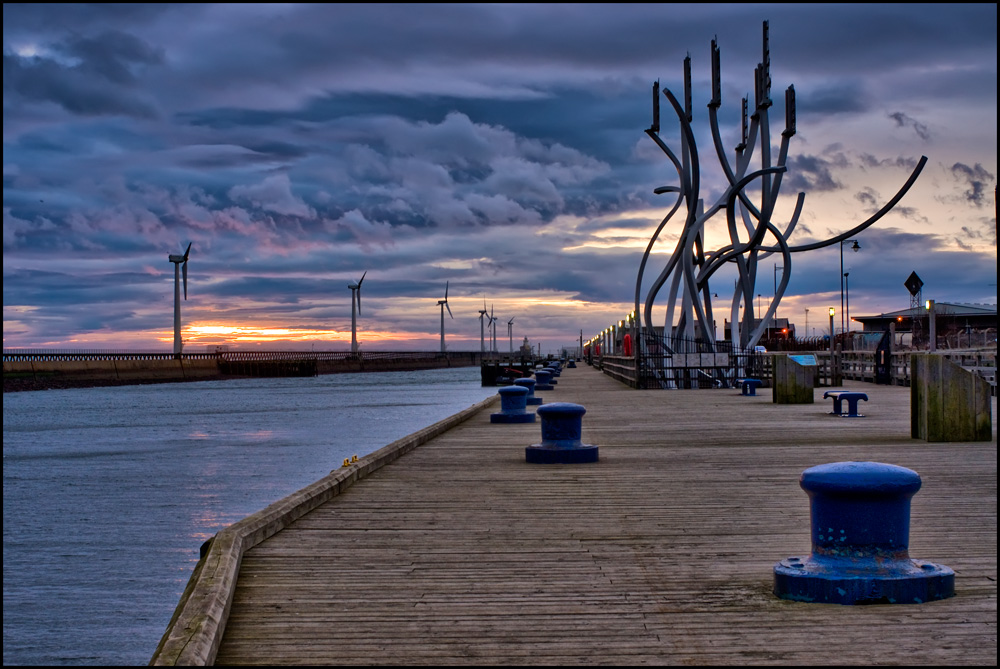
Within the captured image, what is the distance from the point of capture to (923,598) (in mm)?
5203

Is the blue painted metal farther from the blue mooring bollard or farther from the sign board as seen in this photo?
the blue mooring bollard

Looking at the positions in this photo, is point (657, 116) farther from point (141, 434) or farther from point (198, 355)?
point (198, 355)

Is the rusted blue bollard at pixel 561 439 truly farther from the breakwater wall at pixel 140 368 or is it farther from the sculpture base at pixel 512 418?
the breakwater wall at pixel 140 368

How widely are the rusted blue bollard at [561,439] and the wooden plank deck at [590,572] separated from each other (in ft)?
0.89

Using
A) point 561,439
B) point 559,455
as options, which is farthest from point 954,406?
point 559,455

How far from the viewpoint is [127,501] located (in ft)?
71.7

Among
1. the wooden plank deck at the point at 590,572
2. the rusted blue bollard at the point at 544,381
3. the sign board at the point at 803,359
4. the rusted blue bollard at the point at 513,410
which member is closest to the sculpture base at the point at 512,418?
the rusted blue bollard at the point at 513,410

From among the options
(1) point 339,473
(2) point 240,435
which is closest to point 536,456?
(1) point 339,473

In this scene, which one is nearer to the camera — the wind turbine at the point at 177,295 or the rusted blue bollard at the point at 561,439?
the rusted blue bollard at the point at 561,439

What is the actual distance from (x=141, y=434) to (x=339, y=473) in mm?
35000

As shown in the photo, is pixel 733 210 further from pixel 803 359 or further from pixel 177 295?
pixel 177 295

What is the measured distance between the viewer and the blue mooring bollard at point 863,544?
16.8ft

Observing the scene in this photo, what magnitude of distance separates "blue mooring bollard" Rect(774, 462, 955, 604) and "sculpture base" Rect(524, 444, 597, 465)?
268 inches

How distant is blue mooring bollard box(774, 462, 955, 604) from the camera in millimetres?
5113
